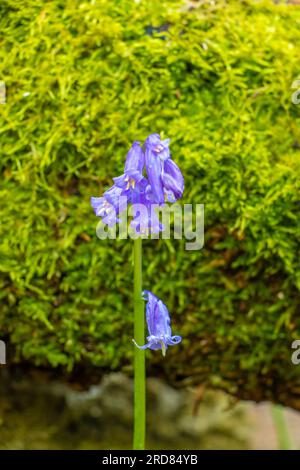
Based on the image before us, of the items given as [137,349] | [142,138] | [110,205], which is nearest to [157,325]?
[137,349]

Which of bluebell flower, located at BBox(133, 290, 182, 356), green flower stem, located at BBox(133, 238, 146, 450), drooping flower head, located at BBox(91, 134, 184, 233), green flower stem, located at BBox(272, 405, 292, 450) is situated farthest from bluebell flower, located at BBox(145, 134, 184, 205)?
green flower stem, located at BBox(272, 405, 292, 450)

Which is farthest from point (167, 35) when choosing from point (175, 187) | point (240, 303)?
point (240, 303)

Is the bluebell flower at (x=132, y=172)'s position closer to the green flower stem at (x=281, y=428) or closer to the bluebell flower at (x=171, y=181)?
the bluebell flower at (x=171, y=181)

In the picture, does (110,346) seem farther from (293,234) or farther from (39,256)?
(293,234)

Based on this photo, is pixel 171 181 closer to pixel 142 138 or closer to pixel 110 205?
pixel 110 205

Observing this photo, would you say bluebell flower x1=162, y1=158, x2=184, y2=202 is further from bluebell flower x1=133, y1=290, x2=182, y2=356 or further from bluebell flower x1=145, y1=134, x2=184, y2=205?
bluebell flower x1=133, y1=290, x2=182, y2=356

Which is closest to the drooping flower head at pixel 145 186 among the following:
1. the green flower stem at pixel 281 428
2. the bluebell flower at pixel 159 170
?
the bluebell flower at pixel 159 170
